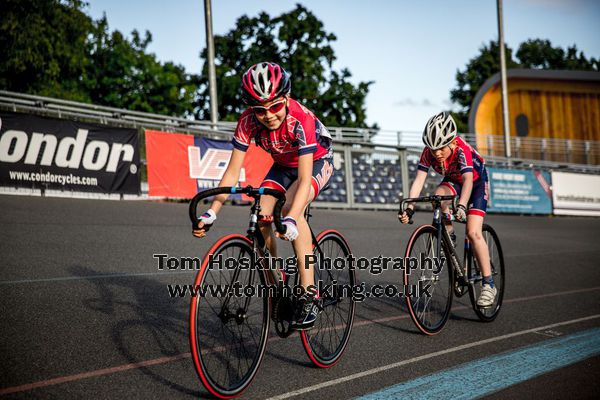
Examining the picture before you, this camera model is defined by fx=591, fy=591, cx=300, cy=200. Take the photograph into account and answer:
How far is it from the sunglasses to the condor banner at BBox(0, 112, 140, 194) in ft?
30.7

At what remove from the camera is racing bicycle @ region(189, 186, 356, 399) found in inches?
142

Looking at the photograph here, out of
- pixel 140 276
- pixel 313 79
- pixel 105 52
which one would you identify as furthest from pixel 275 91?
pixel 105 52

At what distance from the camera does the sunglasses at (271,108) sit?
13.5 ft

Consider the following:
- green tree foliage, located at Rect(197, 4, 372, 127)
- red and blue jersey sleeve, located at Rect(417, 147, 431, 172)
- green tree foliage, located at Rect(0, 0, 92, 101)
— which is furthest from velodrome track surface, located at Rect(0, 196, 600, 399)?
green tree foliage, located at Rect(197, 4, 372, 127)

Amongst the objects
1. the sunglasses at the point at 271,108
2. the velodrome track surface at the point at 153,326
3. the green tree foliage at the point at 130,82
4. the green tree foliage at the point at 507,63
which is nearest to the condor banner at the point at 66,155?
the velodrome track surface at the point at 153,326

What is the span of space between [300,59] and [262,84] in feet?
113

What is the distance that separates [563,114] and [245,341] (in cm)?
3865

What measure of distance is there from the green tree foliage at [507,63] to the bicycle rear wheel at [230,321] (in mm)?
52669

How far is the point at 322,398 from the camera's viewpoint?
3.80 m

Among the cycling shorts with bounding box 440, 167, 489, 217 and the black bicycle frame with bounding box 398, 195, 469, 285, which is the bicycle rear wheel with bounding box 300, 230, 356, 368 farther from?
the cycling shorts with bounding box 440, 167, 489, 217

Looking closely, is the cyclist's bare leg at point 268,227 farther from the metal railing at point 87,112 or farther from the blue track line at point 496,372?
the metal railing at point 87,112

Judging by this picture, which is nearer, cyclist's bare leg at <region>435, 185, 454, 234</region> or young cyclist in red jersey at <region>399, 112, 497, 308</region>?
young cyclist in red jersey at <region>399, 112, 497, 308</region>

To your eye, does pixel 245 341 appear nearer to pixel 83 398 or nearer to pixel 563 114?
pixel 83 398

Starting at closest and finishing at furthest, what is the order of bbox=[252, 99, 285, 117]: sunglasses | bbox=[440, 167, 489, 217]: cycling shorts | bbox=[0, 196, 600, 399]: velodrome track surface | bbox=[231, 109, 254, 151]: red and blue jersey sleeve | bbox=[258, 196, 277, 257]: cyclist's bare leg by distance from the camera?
bbox=[0, 196, 600, 399]: velodrome track surface
bbox=[252, 99, 285, 117]: sunglasses
bbox=[258, 196, 277, 257]: cyclist's bare leg
bbox=[231, 109, 254, 151]: red and blue jersey sleeve
bbox=[440, 167, 489, 217]: cycling shorts
